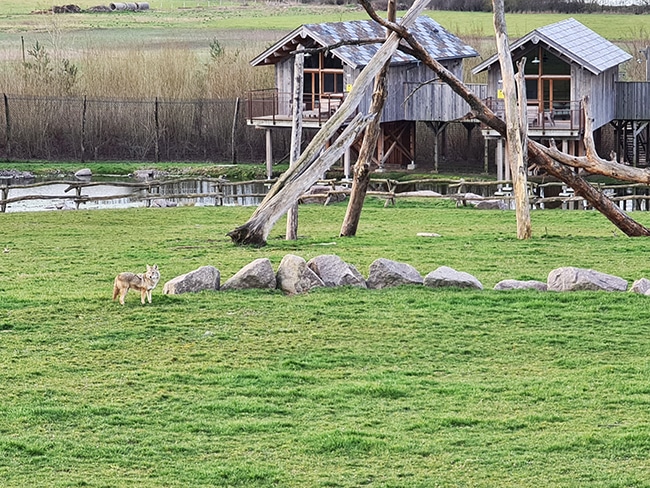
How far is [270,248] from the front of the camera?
1986 centimetres

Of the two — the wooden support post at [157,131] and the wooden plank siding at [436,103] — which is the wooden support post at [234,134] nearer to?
the wooden support post at [157,131]

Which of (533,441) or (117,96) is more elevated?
(117,96)

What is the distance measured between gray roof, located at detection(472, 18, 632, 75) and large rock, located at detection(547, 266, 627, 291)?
79.1 ft

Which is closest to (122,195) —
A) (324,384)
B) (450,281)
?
(450,281)

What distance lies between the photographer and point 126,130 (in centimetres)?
4991

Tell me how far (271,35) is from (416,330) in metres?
63.0

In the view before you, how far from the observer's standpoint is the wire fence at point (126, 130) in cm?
4912

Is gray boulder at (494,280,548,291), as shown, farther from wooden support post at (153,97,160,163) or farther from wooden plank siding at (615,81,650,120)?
wooden support post at (153,97,160,163)

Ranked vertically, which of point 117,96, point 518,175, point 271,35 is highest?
point 271,35

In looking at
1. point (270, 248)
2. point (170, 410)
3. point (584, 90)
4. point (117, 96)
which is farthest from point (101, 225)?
point (117, 96)

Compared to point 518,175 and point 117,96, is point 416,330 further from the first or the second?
point 117,96

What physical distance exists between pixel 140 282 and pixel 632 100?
108ft

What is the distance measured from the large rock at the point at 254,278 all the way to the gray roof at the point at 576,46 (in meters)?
24.8

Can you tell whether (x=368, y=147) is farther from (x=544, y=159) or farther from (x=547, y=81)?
(x=547, y=81)
